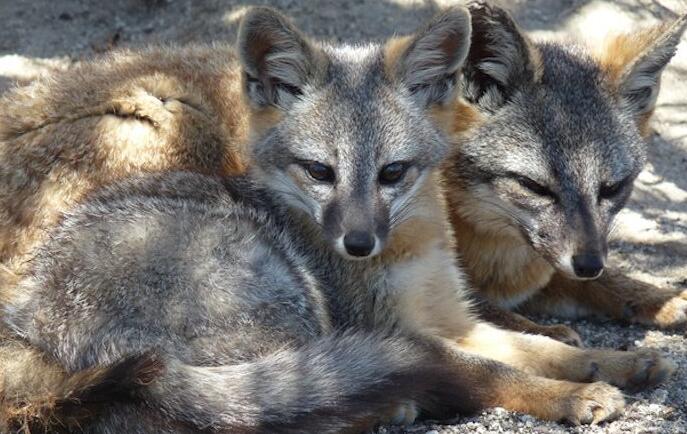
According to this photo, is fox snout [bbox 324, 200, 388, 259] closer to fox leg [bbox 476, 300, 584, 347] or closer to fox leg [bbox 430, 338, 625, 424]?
fox leg [bbox 430, 338, 625, 424]

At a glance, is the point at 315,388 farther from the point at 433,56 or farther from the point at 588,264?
the point at 433,56

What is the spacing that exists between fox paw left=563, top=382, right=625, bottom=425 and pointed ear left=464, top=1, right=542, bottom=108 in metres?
1.49

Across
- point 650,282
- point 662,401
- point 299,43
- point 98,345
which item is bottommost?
point 650,282

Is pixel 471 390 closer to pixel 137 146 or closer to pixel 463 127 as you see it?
pixel 463 127

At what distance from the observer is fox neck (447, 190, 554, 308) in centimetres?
514

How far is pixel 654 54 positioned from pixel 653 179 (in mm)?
2078

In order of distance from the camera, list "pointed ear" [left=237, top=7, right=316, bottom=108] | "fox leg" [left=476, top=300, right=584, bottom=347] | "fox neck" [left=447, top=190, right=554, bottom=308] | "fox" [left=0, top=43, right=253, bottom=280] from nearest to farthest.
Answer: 1. "pointed ear" [left=237, top=7, right=316, bottom=108]
2. "fox" [left=0, top=43, right=253, bottom=280]
3. "fox leg" [left=476, top=300, right=584, bottom=347]
4. "fox neck" [left=447, top=190, right=554, bottom=308]

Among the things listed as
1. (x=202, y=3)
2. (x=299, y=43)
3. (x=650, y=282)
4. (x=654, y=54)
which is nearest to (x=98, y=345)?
(x=299, y=43)

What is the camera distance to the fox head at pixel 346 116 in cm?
440

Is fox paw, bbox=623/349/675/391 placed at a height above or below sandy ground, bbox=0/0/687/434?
above

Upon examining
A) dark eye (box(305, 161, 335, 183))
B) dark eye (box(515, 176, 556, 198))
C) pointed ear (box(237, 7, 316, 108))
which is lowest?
dark eye (box(515, 176, 556, 198))

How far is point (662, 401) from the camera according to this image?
4.39m

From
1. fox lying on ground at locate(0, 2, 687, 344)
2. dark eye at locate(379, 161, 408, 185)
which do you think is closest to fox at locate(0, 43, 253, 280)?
fox lying on ground at locate(0, 2, 687, 344)

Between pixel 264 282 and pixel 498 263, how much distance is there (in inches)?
61.8
